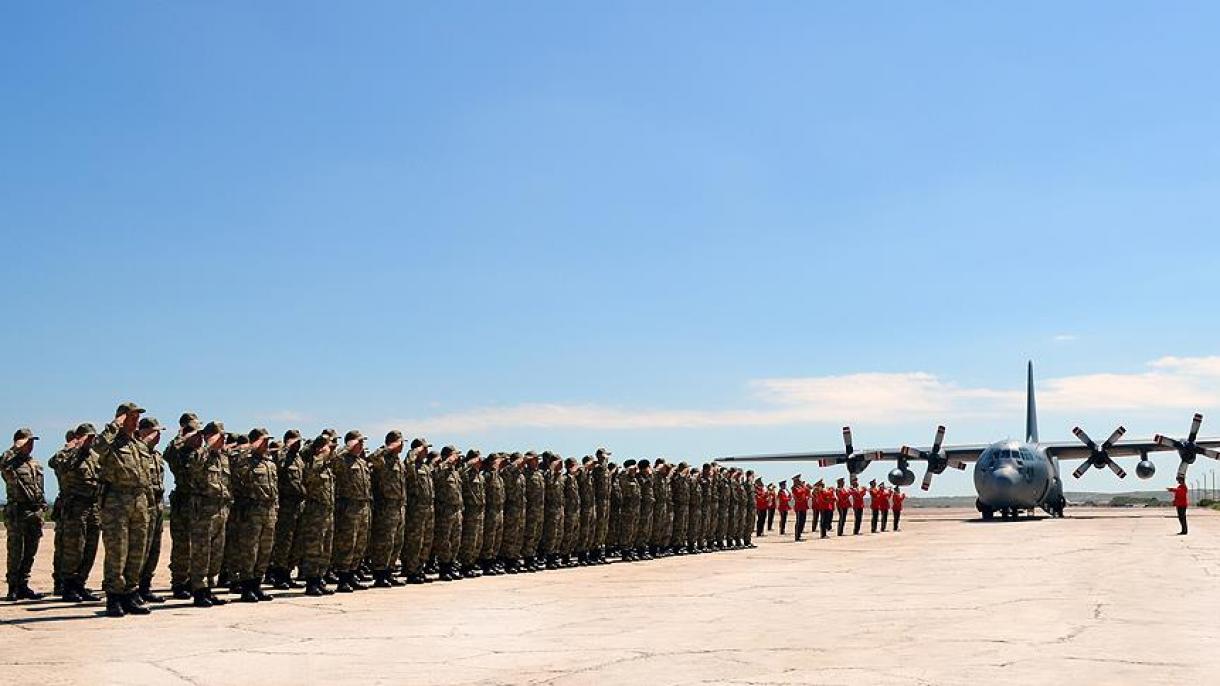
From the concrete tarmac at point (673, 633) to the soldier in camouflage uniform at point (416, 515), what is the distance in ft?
2.06

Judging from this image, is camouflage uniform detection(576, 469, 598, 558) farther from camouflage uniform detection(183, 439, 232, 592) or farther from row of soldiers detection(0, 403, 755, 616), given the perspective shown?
camouflage uniform detection(183, 439, 232, 592)

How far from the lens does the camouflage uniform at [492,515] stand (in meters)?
16.5

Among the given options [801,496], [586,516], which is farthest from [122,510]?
[801,496]

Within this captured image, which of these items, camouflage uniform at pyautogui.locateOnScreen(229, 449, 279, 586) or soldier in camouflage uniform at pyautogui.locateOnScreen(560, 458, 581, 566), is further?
soldier in camouflage uniform at pyautogui.locateOnScreen(560, 458, 581, 566)

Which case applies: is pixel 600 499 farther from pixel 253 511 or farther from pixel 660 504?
pixel 253 511

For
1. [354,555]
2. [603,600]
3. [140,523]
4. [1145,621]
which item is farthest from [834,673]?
[354,555]

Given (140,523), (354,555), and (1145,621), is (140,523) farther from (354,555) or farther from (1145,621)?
(1145,621)

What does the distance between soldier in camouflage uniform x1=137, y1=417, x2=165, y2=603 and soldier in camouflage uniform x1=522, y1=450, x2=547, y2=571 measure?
21.9 feet

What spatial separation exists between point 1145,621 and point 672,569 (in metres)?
8.43

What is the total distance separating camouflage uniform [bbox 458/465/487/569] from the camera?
1595 centimetres

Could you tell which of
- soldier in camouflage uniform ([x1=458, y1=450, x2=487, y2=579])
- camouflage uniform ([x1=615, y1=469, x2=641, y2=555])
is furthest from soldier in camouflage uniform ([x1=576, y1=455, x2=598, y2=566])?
soldier in camouflage uniform ([x1=458, y1=450, x2=487, y2=579])

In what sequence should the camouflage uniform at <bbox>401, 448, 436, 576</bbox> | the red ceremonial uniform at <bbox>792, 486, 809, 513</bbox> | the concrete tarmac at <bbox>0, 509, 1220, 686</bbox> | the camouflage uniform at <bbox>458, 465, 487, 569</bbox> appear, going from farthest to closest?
the red ceremonial uniform at <bbox>792, 486, 809, 513</bbox> < the camouflage uniform at <bbox>458, 465, 487, 569</bbox> < the camouflage uniform at <bbox>401, 448, 436, 576</bbox> < the concrete tarmac at <bbox>0, 509, 1220, 686</bbox>

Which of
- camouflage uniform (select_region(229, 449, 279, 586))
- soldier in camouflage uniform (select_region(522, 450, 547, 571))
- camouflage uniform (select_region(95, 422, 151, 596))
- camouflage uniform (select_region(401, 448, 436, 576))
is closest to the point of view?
camouflage uniform (select_region(95, 422, 151, 596))

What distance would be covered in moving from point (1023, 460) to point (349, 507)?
3015 centimetres
